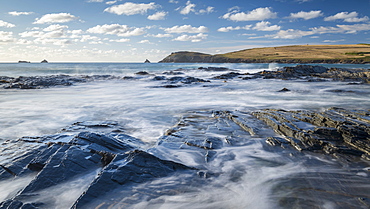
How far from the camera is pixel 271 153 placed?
5.38 m

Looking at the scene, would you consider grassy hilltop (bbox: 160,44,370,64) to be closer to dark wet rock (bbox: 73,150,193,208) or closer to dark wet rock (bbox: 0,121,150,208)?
dark wet rock (bbox: 73,150,193,208)

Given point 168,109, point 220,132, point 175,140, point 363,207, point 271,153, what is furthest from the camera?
point 168,109

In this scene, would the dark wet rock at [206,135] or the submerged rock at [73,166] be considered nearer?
the submerged rock at [73,166]

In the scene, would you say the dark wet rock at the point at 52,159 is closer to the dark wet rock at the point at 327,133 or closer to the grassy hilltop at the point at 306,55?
the dark wet rock at the point at 327,133

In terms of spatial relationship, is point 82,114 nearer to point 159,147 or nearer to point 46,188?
point 159,147

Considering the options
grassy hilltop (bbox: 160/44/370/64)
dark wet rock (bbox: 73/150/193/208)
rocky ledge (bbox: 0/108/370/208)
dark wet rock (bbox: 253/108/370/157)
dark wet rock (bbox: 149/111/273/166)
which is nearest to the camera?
dark wet rock (bbox: 73/150/193/208)

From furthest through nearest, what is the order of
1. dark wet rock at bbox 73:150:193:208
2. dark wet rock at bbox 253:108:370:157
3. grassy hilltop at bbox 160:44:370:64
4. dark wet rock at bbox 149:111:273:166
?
grassy hilltop at bbox 160:44:370:64
dark wet rock at bbox 149:111:273:166
dark wet rock at bbox 253:108:370:157
dark wet rock at bbox 73:150:193:208

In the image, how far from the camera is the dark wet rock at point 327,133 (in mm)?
5191

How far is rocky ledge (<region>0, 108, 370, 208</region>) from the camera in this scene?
3623mm

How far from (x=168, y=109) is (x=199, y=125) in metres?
3.73

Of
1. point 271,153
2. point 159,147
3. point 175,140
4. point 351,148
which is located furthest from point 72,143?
point 351,148

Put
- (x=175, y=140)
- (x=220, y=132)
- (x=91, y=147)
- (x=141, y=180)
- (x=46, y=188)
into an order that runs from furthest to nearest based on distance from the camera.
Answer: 1. (x=220, y=132)
2. (x=175, y=140)
3. (x=91, y=147)
4. (x=141, y=180)
5. (x=46, y=188)

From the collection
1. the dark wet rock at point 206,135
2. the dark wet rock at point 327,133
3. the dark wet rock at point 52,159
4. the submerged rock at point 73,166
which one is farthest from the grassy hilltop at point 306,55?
the dark wet rock at point 52,159

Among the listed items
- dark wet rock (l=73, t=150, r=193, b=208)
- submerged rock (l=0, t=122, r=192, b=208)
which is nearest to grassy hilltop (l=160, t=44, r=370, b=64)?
dark wet rock (l=73, t=150, r=193, b=208)
